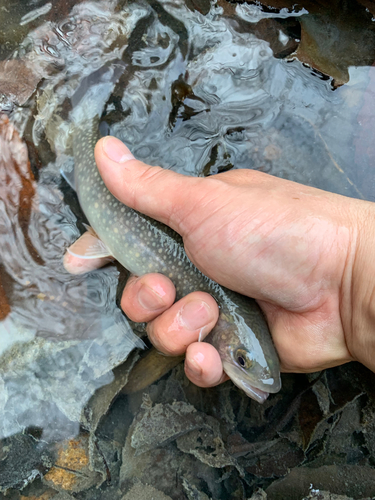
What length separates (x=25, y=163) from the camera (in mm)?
2885

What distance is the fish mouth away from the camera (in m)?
2.13

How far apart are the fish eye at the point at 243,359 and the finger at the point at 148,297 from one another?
22.8 inches

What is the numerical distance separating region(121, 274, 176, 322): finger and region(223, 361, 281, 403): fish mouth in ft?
1.95

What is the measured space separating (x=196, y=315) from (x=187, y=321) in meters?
0.07

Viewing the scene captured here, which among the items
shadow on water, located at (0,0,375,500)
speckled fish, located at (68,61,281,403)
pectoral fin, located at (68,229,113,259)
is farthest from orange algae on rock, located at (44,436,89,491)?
pectoral fin, located at (68,229,113,259)

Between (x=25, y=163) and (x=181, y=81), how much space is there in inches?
59.6

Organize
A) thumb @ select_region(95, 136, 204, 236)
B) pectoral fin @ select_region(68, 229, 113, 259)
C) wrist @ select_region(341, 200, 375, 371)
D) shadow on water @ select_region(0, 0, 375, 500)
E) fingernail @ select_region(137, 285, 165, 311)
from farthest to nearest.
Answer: pectoral fin @ select_region(68, 229, 113, 259), shadow on water @ select_region(0, 0, 375, 500), fingernail @ select_region(137, 285, 165, 311), thumb @ select_region(95, 136, 204, 236), wrist @ select_region(341, 200, 375, 371)

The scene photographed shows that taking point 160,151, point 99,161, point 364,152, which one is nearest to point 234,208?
point 99,161

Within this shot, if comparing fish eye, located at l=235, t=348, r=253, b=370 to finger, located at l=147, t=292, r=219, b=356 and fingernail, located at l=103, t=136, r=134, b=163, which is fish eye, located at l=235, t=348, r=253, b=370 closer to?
finger, located at l=147, t=292, r=219, b=356

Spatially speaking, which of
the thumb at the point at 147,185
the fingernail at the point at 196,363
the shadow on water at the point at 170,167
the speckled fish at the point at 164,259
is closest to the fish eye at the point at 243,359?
the speckled fish at the point at 164,259

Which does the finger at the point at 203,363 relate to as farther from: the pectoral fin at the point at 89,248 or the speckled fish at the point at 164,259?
the pectoral fin at the point at 89,248

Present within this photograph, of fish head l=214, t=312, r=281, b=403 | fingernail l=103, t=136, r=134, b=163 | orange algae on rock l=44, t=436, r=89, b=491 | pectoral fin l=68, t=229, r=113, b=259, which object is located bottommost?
orange algae on rock l=44, t=436, r=89, b=491

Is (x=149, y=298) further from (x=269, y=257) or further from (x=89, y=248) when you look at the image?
(x=269, y=257)

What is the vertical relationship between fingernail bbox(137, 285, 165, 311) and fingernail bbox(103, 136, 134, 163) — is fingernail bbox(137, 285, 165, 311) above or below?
below
